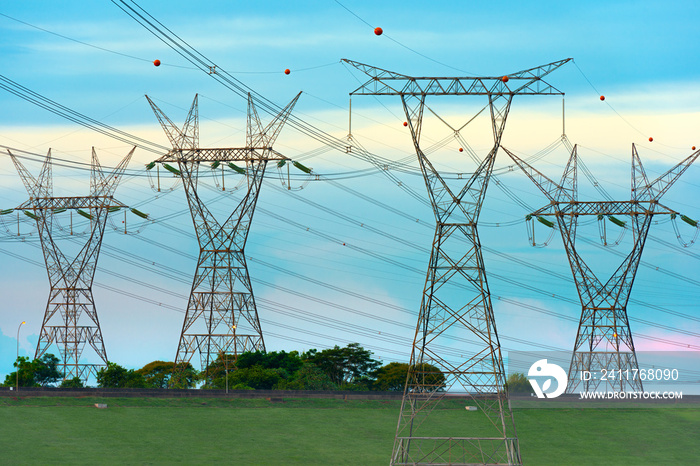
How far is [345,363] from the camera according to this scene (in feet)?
486

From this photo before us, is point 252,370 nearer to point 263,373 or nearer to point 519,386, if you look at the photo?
point 263,373

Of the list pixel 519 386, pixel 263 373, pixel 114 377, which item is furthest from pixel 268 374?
pixel 519 386

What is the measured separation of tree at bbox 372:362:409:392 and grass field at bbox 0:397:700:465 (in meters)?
41.9

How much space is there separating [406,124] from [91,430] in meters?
39.0

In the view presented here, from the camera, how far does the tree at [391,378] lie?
145000 mm

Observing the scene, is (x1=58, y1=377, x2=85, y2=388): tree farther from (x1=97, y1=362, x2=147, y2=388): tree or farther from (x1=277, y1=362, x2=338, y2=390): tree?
(x1=277, y1=362, x2=338, y2=390): tree

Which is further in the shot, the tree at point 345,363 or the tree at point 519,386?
the tree at point 345,363

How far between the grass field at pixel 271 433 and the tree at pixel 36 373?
112 ft

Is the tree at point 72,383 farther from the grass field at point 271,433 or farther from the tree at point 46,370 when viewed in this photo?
the grass field at point 271,433

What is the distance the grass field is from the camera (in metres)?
74.0

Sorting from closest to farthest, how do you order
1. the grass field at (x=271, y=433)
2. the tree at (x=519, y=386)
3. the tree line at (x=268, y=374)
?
the grass field at (x=271, y=433), the tree at (x=519, y=386), the tree line at (x=268, y=374)

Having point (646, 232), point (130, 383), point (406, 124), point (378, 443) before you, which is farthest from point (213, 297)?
point (646, 232)

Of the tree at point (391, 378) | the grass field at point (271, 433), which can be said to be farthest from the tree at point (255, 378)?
the tree at point (391, 378)

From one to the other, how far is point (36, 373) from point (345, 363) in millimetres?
47752
